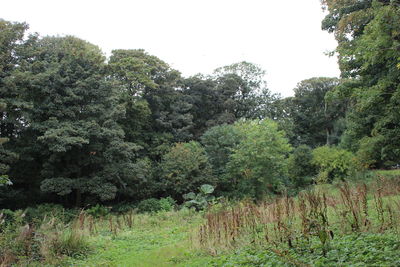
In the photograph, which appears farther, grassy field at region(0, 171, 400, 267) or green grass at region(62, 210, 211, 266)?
green grass at region(62, 210, 211, 266)

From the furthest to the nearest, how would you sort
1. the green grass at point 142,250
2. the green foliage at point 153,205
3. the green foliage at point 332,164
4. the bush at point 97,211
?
1. the green foliage at point 332,164
2. the green foliage at point 153,205
3. the bush at point 97,211
4. the green grass at point 142,250

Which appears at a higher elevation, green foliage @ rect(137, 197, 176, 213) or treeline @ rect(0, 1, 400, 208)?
treeline @ rect(0, 1, 400, 208)

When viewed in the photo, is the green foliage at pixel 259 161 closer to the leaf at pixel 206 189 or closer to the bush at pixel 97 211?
the leaf at pixel 206 189

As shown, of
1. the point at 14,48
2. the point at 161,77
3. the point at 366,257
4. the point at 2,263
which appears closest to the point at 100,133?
the point at 14,48

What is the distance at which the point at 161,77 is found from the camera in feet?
88.6

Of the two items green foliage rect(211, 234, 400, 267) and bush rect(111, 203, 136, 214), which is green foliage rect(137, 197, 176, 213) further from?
green foliage rect(211, 234, 400, 267)

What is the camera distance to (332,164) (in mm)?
21125

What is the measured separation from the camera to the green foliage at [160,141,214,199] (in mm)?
21109

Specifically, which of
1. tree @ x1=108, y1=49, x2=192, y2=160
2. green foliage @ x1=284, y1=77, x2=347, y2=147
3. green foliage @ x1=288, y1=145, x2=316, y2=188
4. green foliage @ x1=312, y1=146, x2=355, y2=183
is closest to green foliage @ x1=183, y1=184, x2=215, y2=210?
tree @ x1=108, y1=49, x2=192, y2=160

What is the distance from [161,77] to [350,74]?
58.4 feet

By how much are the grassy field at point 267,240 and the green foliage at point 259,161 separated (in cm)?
1080

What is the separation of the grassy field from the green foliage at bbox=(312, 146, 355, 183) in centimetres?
1122

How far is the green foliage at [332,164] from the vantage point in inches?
808

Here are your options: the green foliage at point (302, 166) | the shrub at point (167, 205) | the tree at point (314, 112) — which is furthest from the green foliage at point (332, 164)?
the tree at point (314, 112)
